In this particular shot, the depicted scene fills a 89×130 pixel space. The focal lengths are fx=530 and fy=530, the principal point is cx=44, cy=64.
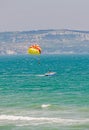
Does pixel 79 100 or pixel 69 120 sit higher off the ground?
pixel 79 100

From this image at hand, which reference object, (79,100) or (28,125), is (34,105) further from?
(28,125)

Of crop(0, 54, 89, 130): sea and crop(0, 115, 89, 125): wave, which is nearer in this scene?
crop(0, 54, 89, 130): sea

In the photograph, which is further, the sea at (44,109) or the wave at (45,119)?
the wave at (45,119)

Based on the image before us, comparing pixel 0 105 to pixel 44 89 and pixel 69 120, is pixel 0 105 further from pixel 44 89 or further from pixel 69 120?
pixel 44 89

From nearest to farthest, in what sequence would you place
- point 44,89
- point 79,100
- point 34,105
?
point 34,105
point 79,100
point 44,89

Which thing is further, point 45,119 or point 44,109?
point 44,109

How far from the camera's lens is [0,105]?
250ft

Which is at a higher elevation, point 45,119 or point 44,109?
point 44,109

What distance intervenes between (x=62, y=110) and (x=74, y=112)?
2685 millimetres

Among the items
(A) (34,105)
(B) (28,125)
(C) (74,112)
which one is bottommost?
(B) (28,125)

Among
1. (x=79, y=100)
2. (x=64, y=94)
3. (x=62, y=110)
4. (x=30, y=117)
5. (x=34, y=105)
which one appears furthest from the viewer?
(x=64, y=94)

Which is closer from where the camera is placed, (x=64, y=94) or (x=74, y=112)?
(x=74, y=112)

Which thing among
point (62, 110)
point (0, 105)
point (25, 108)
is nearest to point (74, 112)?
point (62, 110)

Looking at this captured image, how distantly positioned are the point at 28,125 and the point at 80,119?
6.77 meters
